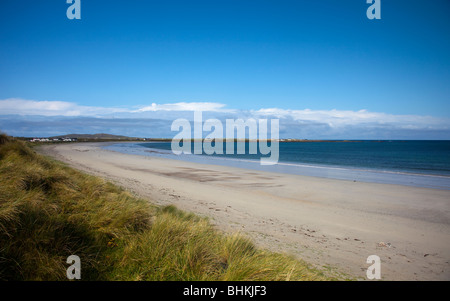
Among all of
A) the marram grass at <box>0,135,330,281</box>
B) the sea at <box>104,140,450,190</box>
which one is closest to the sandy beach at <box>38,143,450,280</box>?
the marram grass at <box>0,135,330,281</box>

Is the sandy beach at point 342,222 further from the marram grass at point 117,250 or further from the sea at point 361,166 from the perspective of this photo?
the sea at point 361,166

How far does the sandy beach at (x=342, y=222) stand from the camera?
5.78 metres

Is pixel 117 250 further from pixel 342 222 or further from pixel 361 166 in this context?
pixel 361 166

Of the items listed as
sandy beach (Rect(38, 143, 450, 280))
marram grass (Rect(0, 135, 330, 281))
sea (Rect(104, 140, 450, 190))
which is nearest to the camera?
marram grass (Rect(0, 135, 330, 281))

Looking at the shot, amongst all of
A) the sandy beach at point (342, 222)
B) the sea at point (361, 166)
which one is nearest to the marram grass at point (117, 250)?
the sandy beach at point (342, 222)

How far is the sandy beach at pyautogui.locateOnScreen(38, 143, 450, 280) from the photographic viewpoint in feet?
19.0

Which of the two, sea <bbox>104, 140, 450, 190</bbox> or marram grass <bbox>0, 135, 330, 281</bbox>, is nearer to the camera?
marram grass <bbox>0, 135, 330, 281</bbox>

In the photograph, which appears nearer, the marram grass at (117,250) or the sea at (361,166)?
the marram grass at (117,250)

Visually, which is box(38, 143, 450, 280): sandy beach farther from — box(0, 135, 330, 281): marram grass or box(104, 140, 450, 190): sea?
box(104, 140, 450, 190): sea

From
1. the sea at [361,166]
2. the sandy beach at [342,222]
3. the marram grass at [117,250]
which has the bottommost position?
the sea at [361,166]

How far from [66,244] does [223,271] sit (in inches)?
100

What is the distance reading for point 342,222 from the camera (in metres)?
8.84

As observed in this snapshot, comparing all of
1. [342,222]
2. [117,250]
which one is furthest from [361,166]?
[117,250]
